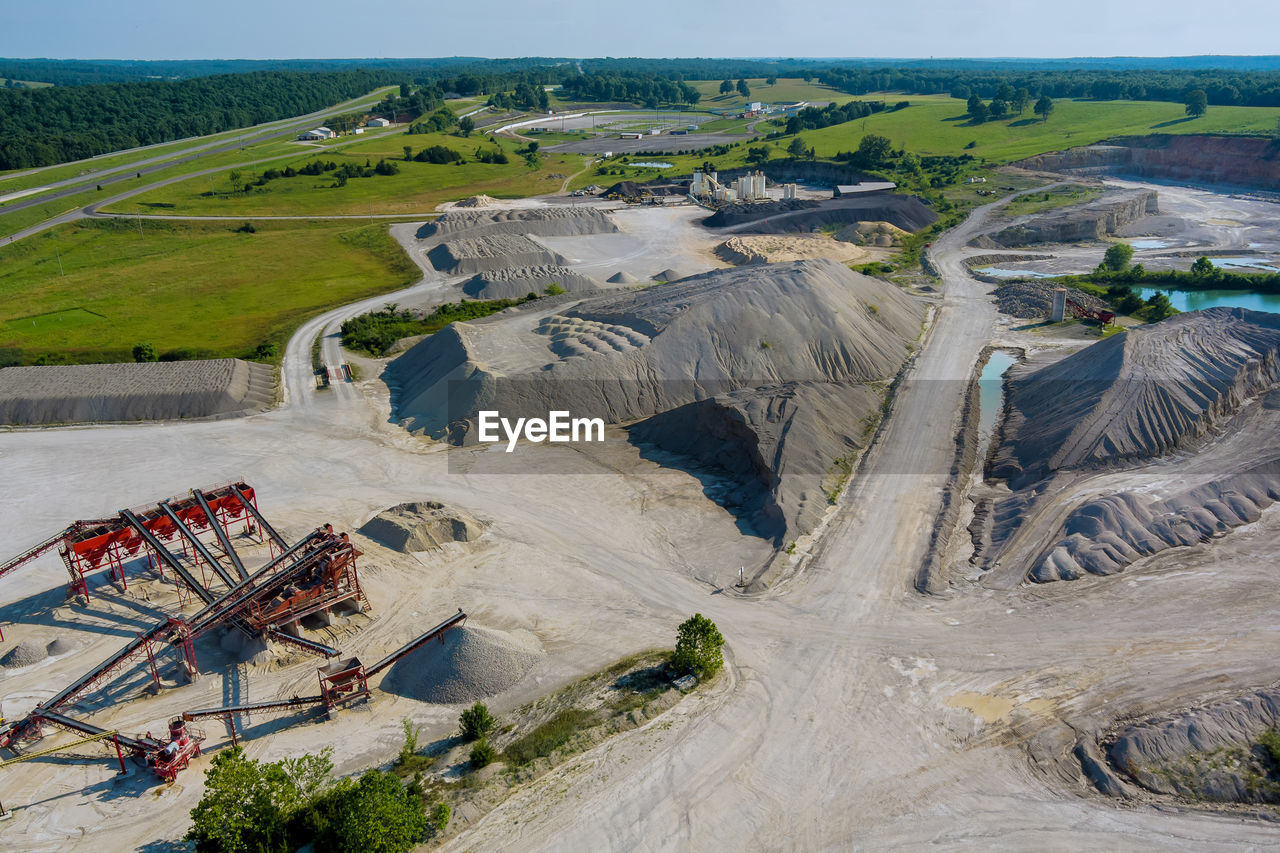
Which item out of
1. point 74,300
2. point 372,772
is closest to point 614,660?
point 372,772

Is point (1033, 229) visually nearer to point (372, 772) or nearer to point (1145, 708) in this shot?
point (1145, 708)

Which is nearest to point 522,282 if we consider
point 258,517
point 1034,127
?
point 258,517

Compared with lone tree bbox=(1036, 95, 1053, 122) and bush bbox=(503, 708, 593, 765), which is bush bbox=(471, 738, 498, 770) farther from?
lone tree bbox=(1036, 95, 1053, 122)

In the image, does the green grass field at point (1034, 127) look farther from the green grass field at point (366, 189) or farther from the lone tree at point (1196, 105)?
the green grass field at point (366, 189)

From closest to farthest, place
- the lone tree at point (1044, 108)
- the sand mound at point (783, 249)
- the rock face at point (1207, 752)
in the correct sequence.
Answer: the rock face at point (1207, 752), the sand mound at point (783, 249), the lone tree at point (1044, 108)

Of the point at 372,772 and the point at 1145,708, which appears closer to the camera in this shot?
the point at 372,772

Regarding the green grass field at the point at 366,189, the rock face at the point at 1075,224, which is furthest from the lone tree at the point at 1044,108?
the green grass field at the point at 366,189

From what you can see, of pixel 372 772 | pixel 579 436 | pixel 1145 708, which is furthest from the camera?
pixel 579 436
